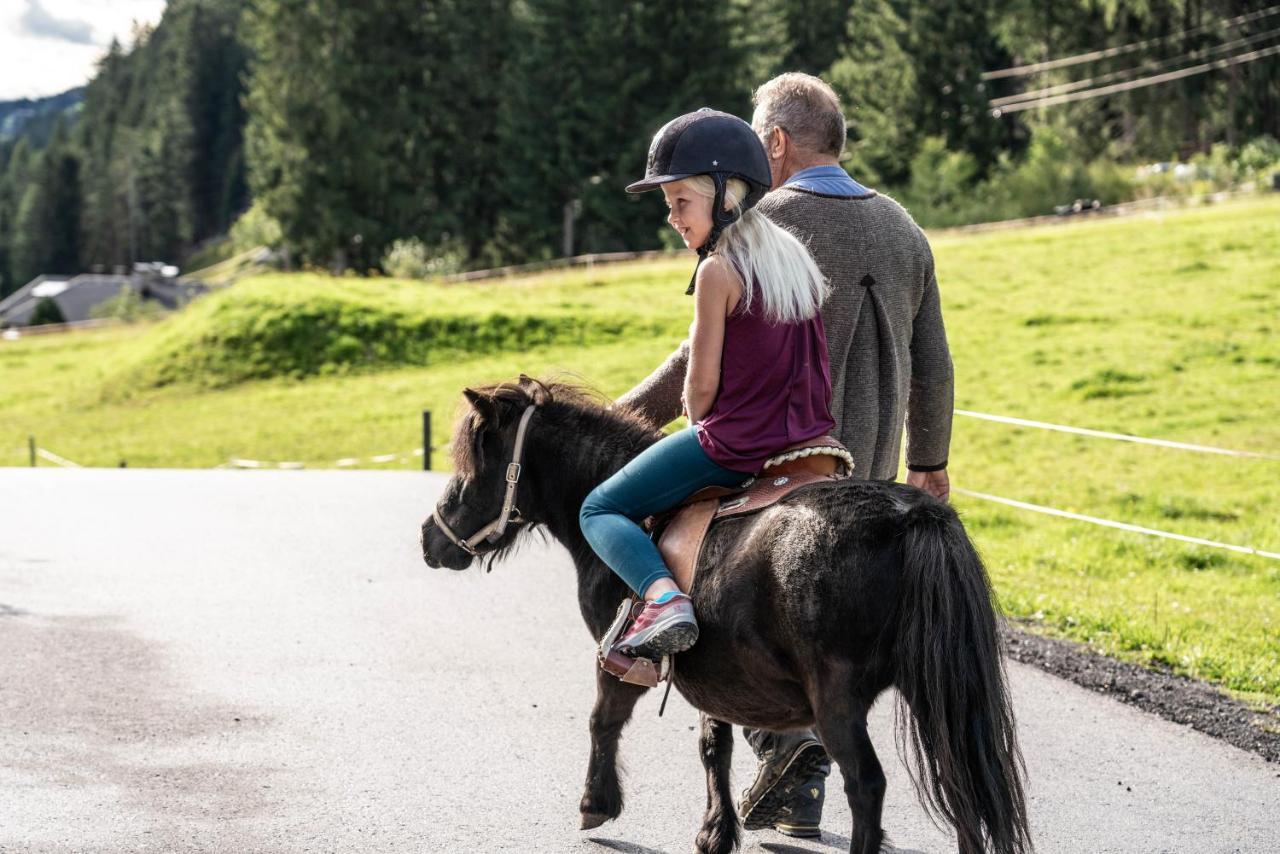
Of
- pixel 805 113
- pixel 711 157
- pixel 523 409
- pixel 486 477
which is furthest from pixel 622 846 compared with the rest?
pixel 805 113

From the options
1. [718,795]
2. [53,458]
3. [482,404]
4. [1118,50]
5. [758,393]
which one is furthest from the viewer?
[1118,50]

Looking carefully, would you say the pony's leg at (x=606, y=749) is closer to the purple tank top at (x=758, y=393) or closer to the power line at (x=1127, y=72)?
the purple tank top at (x=758, y=393)

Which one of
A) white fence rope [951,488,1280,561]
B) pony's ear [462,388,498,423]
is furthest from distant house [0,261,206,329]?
pony's ear [462,388,498,423]

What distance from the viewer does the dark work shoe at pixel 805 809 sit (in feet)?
16.3

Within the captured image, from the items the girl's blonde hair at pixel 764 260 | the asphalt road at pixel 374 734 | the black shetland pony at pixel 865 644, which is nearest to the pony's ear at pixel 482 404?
the black shetland pony at pixel 865 644

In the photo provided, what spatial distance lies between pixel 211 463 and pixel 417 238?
130ft

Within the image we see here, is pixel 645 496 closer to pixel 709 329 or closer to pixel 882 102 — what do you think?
pixel 709 329

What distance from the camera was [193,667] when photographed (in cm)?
726

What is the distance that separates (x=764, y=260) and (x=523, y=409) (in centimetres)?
113

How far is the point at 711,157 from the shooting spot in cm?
386

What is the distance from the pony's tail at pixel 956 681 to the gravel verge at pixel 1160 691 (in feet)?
9.40

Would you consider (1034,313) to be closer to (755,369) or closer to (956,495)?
(956,495)

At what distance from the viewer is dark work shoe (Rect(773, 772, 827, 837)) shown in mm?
4953

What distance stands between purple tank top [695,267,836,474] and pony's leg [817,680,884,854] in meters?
0.75
